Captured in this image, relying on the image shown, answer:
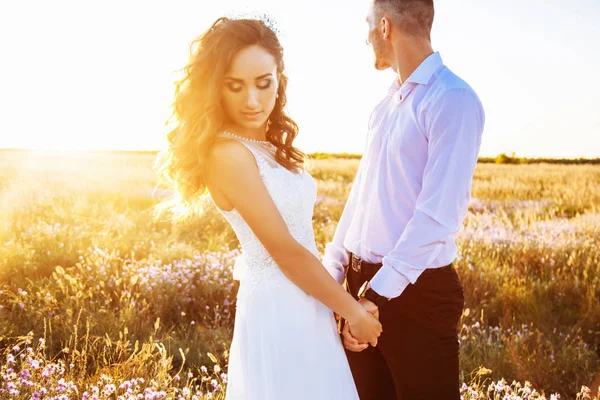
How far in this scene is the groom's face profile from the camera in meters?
2.90

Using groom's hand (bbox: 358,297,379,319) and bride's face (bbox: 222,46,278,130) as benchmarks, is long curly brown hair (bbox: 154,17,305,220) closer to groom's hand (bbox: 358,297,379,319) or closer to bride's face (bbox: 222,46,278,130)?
bride's face (bbox: 222,46,278,130)

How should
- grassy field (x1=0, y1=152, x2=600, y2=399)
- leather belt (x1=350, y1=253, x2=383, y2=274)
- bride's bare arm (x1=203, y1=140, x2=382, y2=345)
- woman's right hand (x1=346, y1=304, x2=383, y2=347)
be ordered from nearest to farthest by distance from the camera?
bride's bare arm (x1=203, y1=140, x2=382, y2=345) < woman's right hand (x1=346, y1=304, x2=383, y2=347) < leather belt (x1=350, y1=253, x2=383, y2=274) < grassy field (x1=0, y1=152, x2=600, y2=399)

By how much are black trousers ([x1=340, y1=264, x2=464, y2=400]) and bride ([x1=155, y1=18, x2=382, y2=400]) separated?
152 mm

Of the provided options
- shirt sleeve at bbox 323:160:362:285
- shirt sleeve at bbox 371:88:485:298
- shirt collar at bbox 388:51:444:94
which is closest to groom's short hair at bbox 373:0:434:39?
shirt collar at bbox 388:51:444:94

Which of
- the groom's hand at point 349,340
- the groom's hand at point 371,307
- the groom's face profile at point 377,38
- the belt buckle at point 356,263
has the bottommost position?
the groom's hand at point 349,340

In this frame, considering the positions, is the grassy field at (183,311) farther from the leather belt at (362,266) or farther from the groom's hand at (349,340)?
the groom's hand at (349,340)

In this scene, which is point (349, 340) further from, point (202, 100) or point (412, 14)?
point (412, 14)

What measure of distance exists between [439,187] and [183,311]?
392cm

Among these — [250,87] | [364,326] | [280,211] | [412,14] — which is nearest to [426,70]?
[412,14]

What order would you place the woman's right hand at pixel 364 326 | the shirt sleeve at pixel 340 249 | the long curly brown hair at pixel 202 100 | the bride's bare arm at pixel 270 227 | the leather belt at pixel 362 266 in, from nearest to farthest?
1. the bride's bare arm at pixel 270 227
2. the woman's right hand at pixel 364 326
3. the long curly brown hair at pixel 202 100
4. the leather belt at pixel 362 266
5. the shirt sleeve at pixel 340 249

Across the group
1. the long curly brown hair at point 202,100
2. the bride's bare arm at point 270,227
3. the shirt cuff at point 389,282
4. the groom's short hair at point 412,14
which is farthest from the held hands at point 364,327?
the groom's short hair at point 412,14

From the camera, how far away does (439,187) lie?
2.52m

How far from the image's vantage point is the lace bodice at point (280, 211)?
2.68 m

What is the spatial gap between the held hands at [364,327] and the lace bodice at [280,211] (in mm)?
381
